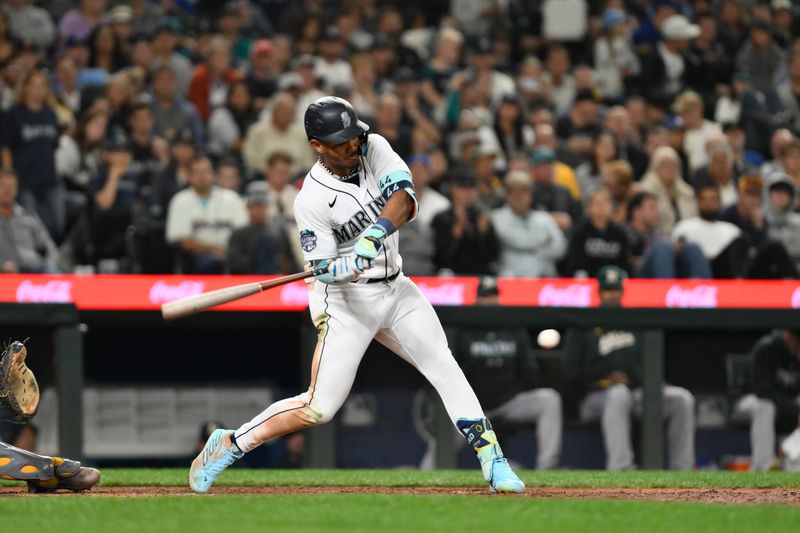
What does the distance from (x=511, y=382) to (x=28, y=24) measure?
6.83m

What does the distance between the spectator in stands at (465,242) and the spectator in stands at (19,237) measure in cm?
305

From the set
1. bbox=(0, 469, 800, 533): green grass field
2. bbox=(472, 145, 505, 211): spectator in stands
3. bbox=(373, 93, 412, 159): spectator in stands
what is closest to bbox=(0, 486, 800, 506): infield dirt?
bbox=(0, 469, 800, 533): green grass field

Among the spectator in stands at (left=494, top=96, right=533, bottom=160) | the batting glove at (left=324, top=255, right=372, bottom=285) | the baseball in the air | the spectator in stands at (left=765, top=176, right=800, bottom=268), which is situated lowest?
the baseball in the air

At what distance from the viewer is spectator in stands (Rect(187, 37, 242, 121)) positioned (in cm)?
1416

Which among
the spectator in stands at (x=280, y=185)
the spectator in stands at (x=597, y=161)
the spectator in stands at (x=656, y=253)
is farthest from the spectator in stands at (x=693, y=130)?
the spectator in stands at (x=280, y=185)

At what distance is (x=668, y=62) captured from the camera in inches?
650

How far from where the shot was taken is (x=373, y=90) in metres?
14.5

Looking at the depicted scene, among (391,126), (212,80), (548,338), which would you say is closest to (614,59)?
(391,126)

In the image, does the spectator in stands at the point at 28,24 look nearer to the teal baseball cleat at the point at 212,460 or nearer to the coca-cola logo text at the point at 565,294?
the coca-cola logo text at the point at 565,294

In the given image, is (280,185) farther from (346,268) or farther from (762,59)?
(762,59)

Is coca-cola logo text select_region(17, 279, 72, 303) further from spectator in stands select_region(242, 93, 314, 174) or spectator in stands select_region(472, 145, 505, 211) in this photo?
spectator in stands select_region(472, 145, 505, 211)

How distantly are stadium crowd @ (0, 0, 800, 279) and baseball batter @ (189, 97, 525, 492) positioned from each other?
4.52 meters

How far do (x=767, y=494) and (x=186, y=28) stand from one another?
10.2m

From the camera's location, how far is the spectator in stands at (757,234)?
11609mm
